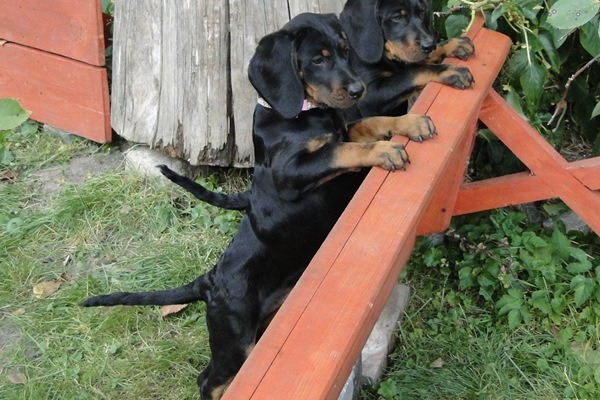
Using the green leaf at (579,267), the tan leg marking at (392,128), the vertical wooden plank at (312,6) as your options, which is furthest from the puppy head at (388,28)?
the green leaf at (579,267)

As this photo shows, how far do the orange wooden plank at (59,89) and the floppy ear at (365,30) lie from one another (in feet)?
6.12

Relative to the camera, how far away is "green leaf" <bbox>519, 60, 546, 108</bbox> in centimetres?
323

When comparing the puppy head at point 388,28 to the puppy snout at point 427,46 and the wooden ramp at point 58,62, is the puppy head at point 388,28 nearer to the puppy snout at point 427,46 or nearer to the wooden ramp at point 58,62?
the puppy snout at point 427,46

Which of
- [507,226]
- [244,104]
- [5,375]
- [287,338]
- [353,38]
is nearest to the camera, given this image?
[287,338]

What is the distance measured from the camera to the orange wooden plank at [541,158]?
296 cm

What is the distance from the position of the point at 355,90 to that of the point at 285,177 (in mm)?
377

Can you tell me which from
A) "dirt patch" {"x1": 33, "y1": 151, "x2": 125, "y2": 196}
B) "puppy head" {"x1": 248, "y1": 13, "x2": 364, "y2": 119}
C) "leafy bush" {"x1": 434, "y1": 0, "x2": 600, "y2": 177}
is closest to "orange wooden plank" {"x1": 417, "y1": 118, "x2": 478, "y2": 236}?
"leafy bush" {"x1": 434, "y1": 0, "x2": 600, "y2": 177}

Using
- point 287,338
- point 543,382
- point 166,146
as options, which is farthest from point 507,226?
point 287,338

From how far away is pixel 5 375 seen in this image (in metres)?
3.30

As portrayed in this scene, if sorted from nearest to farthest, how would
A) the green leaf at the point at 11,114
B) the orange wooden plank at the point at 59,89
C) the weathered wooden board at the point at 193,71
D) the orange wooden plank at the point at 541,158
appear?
the green leaf at the point at 11,114 < the orange wooden plank at the point at 541,158 < the weathered wooden board at the point at 193,71 < the orange wooden plank at the point at 59,89

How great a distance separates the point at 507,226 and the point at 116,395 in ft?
6.30

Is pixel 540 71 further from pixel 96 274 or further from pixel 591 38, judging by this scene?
pixel 96 274

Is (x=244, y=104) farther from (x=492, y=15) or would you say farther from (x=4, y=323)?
(x=4, y=323)

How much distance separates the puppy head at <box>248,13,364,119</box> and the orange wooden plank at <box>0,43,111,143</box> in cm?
203
